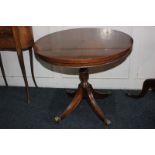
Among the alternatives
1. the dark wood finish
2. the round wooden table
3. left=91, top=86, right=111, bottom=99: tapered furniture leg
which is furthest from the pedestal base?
the dark wood finish

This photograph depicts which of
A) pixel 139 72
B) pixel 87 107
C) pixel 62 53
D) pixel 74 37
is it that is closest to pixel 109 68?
pixel 139 72

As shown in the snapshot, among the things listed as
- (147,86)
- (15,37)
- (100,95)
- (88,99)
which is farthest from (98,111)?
(15,37)

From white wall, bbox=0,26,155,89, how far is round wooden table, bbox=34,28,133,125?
0.29m

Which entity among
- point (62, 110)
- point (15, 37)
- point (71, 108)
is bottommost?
point (62, 110)

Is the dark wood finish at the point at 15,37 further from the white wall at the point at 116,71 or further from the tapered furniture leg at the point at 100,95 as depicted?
the tapered furniture leg at the point at 100,95

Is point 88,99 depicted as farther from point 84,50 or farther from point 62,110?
point 84,50

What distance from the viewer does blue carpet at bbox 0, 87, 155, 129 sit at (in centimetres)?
176

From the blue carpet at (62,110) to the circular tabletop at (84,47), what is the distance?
591mm

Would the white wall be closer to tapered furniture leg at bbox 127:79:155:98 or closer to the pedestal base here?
tapered furniture leg at bbox 127:79:155:98

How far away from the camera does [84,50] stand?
1.43 metres

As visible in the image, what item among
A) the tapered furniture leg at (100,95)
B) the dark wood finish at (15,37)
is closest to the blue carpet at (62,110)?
the tapered furniture leg at (100,95)

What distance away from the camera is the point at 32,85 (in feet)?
7.67

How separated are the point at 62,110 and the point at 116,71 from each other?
64 centimetres
